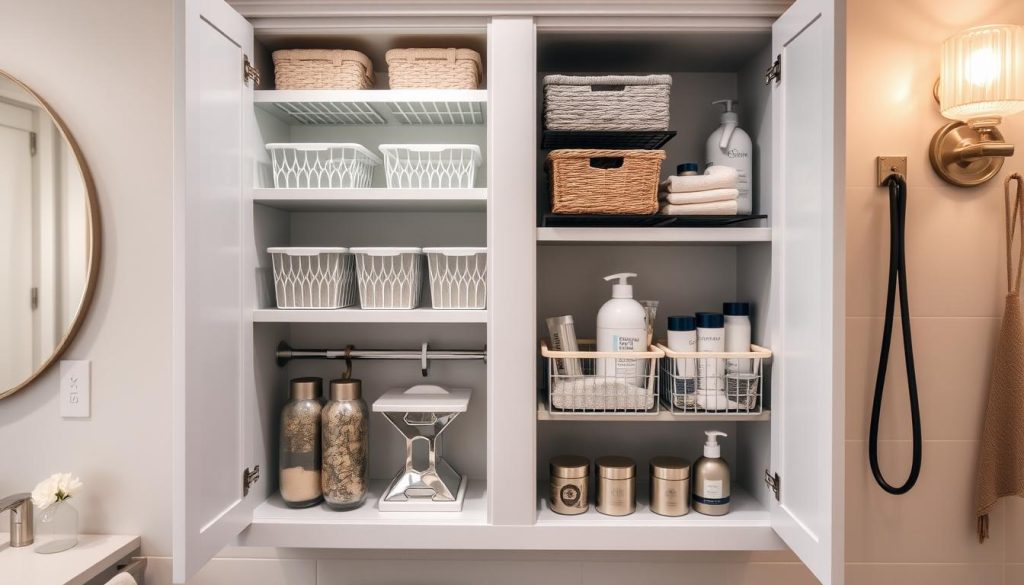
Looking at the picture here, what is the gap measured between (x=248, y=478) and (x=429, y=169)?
667mm

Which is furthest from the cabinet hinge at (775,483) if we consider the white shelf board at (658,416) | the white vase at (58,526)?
the white vase at (58,526)

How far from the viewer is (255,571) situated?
4.41 feet

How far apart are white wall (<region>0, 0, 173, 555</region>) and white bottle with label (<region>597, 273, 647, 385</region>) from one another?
93 cm

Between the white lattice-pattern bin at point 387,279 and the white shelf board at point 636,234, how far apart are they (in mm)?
265

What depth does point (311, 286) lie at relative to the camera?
1.16m

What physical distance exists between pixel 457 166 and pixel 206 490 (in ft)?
2.31

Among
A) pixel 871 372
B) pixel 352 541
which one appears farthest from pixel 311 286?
pixel 871 372

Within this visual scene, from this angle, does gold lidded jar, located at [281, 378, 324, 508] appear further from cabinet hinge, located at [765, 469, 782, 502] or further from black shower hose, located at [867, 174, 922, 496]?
black shower hose, located at [867, 174, 922, 496]

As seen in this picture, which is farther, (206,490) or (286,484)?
(286,484)

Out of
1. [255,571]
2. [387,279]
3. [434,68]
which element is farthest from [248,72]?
[255,571]

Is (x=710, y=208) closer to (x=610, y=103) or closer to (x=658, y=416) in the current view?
(x=610, y=103)

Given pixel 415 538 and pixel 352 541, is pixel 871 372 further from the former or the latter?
pixel 352 541

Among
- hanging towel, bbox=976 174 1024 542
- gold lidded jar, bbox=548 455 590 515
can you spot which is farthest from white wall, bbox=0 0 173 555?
hanging towel, bbox=976 174 1024 542

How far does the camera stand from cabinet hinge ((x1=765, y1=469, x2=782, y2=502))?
1.08 m
